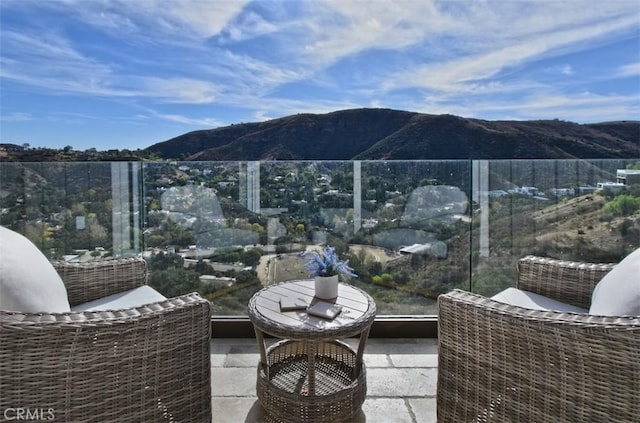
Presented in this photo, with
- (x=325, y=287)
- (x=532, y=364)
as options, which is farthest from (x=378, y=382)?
(x=532, y=364)

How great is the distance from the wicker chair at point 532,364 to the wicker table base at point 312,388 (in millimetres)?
436

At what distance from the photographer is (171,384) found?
1.45 metres

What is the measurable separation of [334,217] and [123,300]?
1785 mm

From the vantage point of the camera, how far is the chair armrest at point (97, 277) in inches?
81.9

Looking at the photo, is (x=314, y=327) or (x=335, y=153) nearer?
(x=314, y=327)

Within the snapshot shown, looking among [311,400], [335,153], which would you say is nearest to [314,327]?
[311,400]

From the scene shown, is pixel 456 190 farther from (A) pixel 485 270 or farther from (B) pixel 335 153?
(B) pixel 335 153

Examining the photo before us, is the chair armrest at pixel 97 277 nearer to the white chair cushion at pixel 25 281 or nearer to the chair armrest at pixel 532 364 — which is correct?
the white chair cushion at pixel 25 281

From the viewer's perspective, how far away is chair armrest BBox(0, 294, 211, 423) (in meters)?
1.18

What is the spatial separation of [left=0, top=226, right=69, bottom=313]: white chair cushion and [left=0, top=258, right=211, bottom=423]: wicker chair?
0.13 m

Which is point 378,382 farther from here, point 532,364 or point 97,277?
point 97,277

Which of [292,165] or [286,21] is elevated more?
[286,21]

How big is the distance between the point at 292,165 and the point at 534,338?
241 centimetres

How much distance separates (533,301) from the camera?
2.05m
